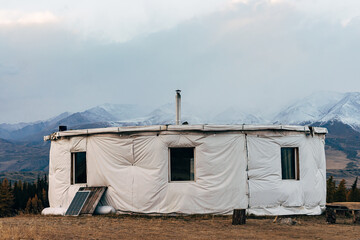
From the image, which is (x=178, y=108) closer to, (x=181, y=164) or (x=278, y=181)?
(x=181, y=164)

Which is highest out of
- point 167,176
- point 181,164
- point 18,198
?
point 181,164

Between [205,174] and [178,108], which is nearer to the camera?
[205,174]

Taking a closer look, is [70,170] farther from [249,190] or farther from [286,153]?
[286,153]

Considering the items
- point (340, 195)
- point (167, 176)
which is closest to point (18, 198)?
point (340, 195)

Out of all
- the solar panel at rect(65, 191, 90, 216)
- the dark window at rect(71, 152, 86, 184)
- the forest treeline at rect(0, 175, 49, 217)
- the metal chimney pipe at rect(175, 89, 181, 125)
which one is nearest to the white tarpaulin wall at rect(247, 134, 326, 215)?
the metal chimney pipe at rect(175, 89, 181, 125)

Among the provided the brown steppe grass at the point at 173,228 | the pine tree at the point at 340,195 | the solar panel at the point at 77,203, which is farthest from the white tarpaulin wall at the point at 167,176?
the pine tree at the point at 340,195

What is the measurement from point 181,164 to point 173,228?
3.27 meters

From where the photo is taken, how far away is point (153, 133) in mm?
17000

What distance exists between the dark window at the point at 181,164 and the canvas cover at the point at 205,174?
24 centimetres

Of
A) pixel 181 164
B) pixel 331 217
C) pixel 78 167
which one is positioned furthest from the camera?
pixel 78 167

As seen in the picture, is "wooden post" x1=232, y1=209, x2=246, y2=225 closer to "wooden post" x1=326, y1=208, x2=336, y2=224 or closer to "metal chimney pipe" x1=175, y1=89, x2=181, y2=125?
"wooden post" x1=326, y1=208, x2=336, y2=224

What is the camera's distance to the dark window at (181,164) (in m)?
17.0

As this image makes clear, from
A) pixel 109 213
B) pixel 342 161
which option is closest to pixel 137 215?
pixel 109 213

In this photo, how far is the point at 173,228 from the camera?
46.5ft
